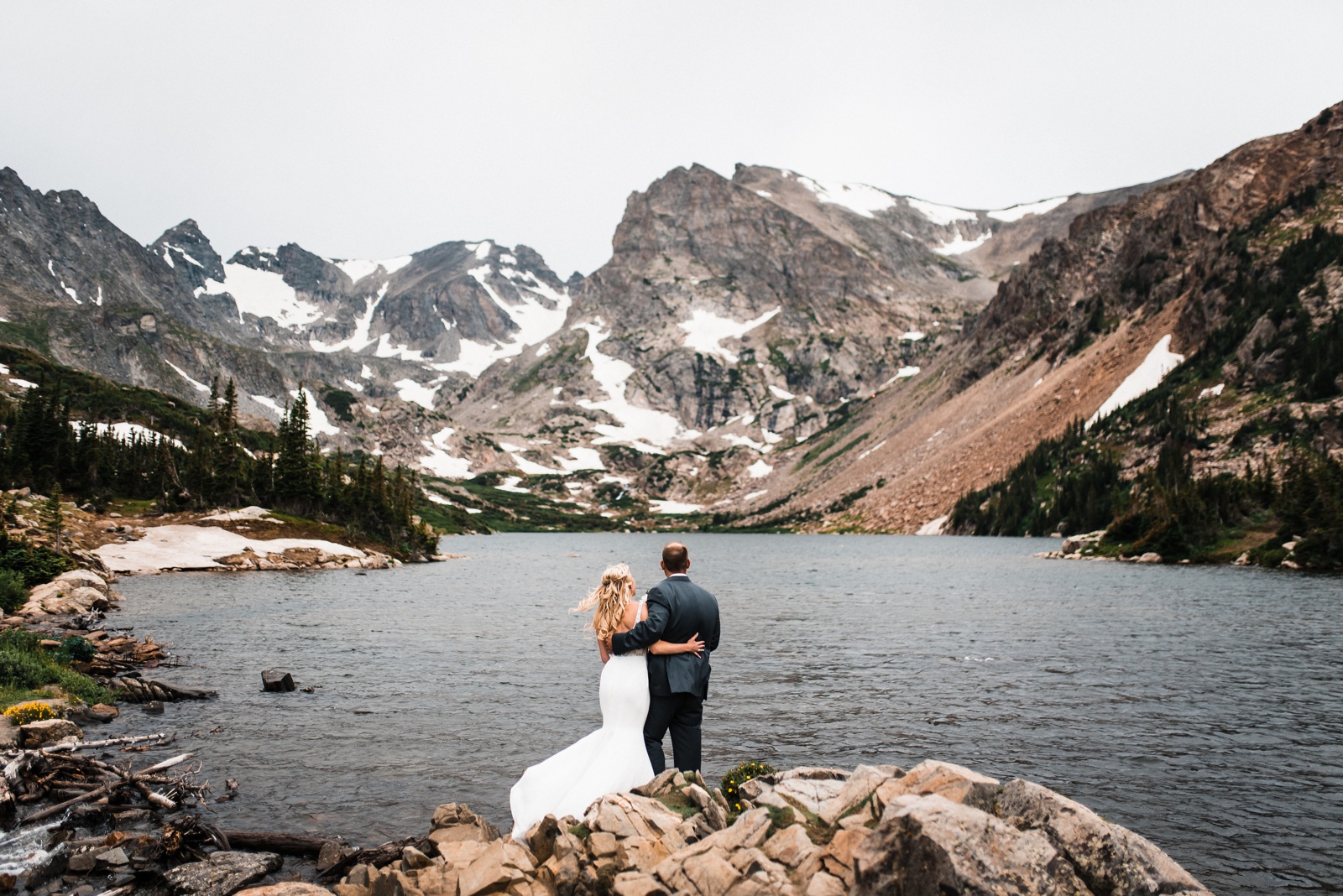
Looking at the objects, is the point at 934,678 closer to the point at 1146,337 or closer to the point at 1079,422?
the point at 1079,422

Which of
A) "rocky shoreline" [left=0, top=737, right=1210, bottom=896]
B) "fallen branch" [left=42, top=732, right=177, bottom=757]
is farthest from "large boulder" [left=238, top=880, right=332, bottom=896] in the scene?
"fallen branch" [left=42, top=732, right=177, bottom=757]

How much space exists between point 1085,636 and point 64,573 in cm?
5823

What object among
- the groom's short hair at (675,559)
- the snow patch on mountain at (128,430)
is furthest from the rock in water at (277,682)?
the snow patch on mountain at (128,430)

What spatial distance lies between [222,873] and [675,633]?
27.4ft

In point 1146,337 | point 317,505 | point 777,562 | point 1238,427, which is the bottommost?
point 777,562

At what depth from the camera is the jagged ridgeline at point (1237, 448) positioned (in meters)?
81.2

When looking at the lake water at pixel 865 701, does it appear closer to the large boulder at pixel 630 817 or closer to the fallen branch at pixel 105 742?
the fallen branch at pixel 105 742

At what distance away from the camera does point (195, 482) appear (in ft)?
353

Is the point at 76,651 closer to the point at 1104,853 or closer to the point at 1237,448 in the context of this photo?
the point at 1104,853

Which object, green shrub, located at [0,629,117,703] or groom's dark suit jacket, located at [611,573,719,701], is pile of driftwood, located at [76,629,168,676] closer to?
green shrub, located at [0,629,117,703]

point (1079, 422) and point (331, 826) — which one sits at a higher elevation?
point (1079, 422)

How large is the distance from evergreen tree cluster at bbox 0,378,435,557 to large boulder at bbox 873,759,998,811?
4310 inches

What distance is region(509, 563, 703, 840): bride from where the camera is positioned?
12398mm

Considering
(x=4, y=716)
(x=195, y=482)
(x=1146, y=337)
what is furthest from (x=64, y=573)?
(x=1146, y=337)
